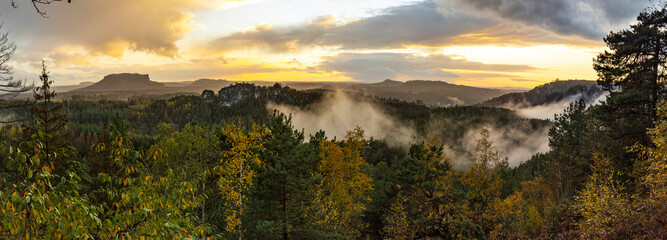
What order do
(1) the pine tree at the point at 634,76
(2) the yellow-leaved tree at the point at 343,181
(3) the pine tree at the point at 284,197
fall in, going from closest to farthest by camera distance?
(3) the pine tree at the point at 284,197 < (1) the pine tree at the point at 634,76 < (2) the yellow-leaved tree at the point at 343,181

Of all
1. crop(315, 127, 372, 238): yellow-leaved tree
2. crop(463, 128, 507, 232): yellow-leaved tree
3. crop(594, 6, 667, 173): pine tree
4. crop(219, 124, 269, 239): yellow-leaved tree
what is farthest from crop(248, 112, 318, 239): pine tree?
crop(594, 6, 667, 173): pine tree

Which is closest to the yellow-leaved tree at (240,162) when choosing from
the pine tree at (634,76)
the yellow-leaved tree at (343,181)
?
the yellow-leaved tree at (343,181)

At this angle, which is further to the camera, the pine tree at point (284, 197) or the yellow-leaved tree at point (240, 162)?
the yellow-leaved tree at point (240, 162)

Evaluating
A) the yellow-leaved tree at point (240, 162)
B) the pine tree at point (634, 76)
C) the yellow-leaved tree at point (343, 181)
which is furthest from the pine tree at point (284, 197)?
the pine tree at point (634, 76)

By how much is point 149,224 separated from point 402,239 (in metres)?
16.6

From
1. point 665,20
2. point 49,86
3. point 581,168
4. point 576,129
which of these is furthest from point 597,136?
point 49,86

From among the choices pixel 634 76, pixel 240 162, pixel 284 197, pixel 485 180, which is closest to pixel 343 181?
pixel 240 162

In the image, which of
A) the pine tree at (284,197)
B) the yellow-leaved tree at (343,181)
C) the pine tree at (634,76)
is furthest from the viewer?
Answer: the yellow-leaved tree at (343,181)

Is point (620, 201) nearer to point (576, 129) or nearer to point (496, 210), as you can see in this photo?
point (496, 210)

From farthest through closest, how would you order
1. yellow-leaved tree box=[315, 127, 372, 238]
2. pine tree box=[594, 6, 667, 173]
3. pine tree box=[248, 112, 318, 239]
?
yellow-leaved tree box=[315, 127, 372, 238], pine tree box=[594, 6, 667, 173], pine tree box=[248, 112, 318, 239]

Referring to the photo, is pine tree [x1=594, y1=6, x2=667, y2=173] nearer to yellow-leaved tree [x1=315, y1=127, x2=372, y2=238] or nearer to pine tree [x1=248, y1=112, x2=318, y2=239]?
yellow-leaved tree [x1=315, y1=127, x2=372, y2=238]

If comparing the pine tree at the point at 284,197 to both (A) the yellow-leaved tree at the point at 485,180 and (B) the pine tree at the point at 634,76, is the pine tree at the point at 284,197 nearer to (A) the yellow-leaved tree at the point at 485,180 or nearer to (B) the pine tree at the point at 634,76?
(A) the yellow-leaved tree at the point at 485,180

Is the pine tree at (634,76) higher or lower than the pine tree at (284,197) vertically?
higher

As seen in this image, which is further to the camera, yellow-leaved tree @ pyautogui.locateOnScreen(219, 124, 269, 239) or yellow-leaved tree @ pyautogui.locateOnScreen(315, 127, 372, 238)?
yellow-leaved tree @ pyautogui.locateOnScreen(315, 127, 372, 238)
